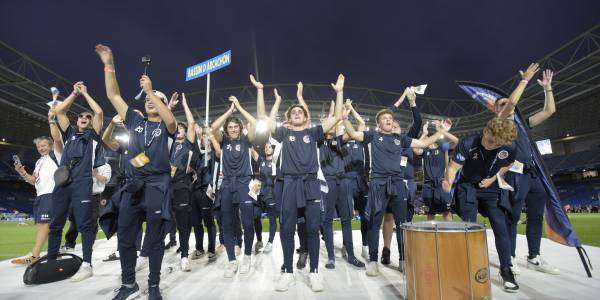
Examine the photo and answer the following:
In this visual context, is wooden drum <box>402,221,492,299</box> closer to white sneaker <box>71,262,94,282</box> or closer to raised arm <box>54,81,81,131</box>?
white sneaker <box>71,262,94,282</box>

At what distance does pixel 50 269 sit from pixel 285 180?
3.18m

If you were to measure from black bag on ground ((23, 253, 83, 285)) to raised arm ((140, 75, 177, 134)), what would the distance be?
245 cm

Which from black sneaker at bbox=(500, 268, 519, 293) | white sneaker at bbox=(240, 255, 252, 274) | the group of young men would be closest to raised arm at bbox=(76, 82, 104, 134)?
the group of young men

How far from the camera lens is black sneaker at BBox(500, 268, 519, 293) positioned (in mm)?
3393

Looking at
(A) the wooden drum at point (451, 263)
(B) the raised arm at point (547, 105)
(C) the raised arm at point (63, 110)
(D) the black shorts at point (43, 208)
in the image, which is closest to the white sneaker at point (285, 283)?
(A) the wooden drum at point (451, 263)

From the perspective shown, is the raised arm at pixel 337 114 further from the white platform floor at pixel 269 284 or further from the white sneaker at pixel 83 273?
the white sneaker at pixel 83 273

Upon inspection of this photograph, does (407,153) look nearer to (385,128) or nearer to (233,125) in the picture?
(385,128)

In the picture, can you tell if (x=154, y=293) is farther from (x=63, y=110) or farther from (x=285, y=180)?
(x=63, y=110)

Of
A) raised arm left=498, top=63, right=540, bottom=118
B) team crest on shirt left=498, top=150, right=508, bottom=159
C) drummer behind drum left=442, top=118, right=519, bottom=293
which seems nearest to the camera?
drummer behind drum left=442, top=118, right=519, bottom=293

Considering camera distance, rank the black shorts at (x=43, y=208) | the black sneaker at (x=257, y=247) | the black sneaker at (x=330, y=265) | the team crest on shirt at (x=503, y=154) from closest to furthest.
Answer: the team crest on shirt at (x=503, y=154), the black sneaker at (x=330, y=265), the black shorts at (x=43, y=208), the black sneaker at (x=257, y=247)

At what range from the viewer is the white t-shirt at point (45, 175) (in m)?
5.21

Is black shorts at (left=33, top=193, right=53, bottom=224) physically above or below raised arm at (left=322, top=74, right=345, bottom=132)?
below

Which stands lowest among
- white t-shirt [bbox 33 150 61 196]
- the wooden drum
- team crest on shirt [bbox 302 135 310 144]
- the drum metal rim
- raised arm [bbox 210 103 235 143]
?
the wooden drum

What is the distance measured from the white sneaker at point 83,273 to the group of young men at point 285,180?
0.02m
